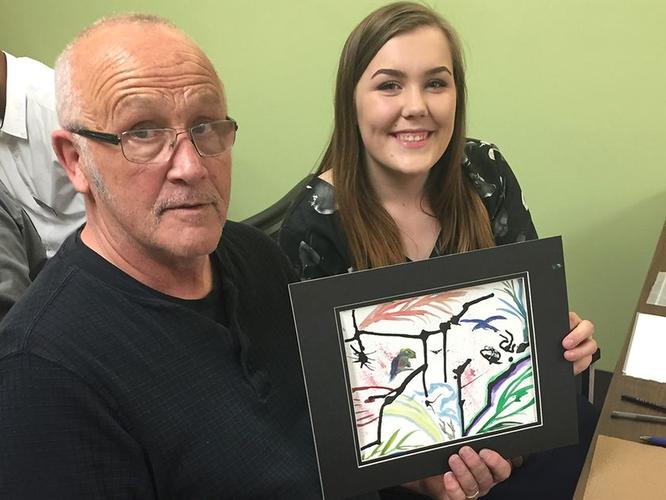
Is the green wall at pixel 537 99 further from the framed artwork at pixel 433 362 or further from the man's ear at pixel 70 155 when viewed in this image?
the man's ear at pixel 70 155

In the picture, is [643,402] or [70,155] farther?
[643,402]

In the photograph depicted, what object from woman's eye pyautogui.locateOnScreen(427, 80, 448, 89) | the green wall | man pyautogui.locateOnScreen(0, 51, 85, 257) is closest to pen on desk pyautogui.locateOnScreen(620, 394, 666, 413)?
woman's eye pyautogui.locateOnScreen(427, 80, 448, 89)

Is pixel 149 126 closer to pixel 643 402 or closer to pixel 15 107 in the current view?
pixel 643 402

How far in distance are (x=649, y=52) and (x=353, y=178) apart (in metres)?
0.99

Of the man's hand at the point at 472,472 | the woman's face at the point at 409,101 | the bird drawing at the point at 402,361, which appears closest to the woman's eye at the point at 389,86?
the woman's face at the point at 409,101

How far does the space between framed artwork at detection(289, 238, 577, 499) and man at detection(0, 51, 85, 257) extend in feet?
3.68

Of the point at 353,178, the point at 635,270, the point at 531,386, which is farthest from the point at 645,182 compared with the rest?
the point at 531,386

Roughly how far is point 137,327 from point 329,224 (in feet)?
1.94

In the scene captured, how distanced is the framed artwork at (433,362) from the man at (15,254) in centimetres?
55

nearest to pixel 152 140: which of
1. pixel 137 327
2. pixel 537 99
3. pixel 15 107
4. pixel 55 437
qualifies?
pixel 137 327

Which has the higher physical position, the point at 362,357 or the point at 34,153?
the point at 34,153

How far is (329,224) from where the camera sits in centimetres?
131

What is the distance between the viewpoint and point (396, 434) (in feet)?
2.85

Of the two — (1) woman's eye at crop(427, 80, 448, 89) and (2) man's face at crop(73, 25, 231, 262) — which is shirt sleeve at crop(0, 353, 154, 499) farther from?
(1) woman's eye at crop(427, 80, 448, 89)
